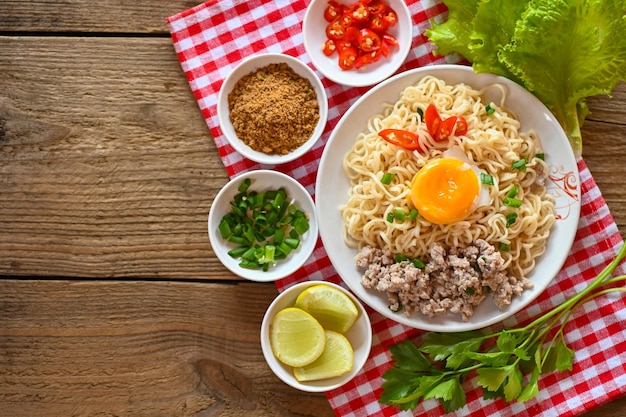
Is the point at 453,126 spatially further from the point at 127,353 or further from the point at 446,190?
the point at 127,353

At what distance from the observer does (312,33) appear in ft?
12.3

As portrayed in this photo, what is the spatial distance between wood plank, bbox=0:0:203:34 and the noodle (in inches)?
57.9

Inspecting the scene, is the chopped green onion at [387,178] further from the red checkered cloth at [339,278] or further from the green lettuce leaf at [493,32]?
the green lettuce leaf at [493,32]

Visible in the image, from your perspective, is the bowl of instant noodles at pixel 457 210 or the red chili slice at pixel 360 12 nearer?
the bowl of instant noodles at pixel 457 210

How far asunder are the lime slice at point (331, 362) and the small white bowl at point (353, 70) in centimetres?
149

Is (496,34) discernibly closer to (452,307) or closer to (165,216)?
(452,307)

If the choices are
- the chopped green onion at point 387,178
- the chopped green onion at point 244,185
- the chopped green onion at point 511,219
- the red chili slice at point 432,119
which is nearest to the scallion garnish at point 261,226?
the chopped green onion at point 244,185

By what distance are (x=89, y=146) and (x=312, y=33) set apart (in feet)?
5.02

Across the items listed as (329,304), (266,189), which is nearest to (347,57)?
(266,189)

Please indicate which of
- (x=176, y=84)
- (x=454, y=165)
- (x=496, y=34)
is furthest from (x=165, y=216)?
(x=496, y=34)

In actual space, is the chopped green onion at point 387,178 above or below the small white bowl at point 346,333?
above

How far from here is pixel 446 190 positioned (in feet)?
11.3

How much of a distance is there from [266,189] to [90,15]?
1.53 m

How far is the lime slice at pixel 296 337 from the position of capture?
3.58 metres
